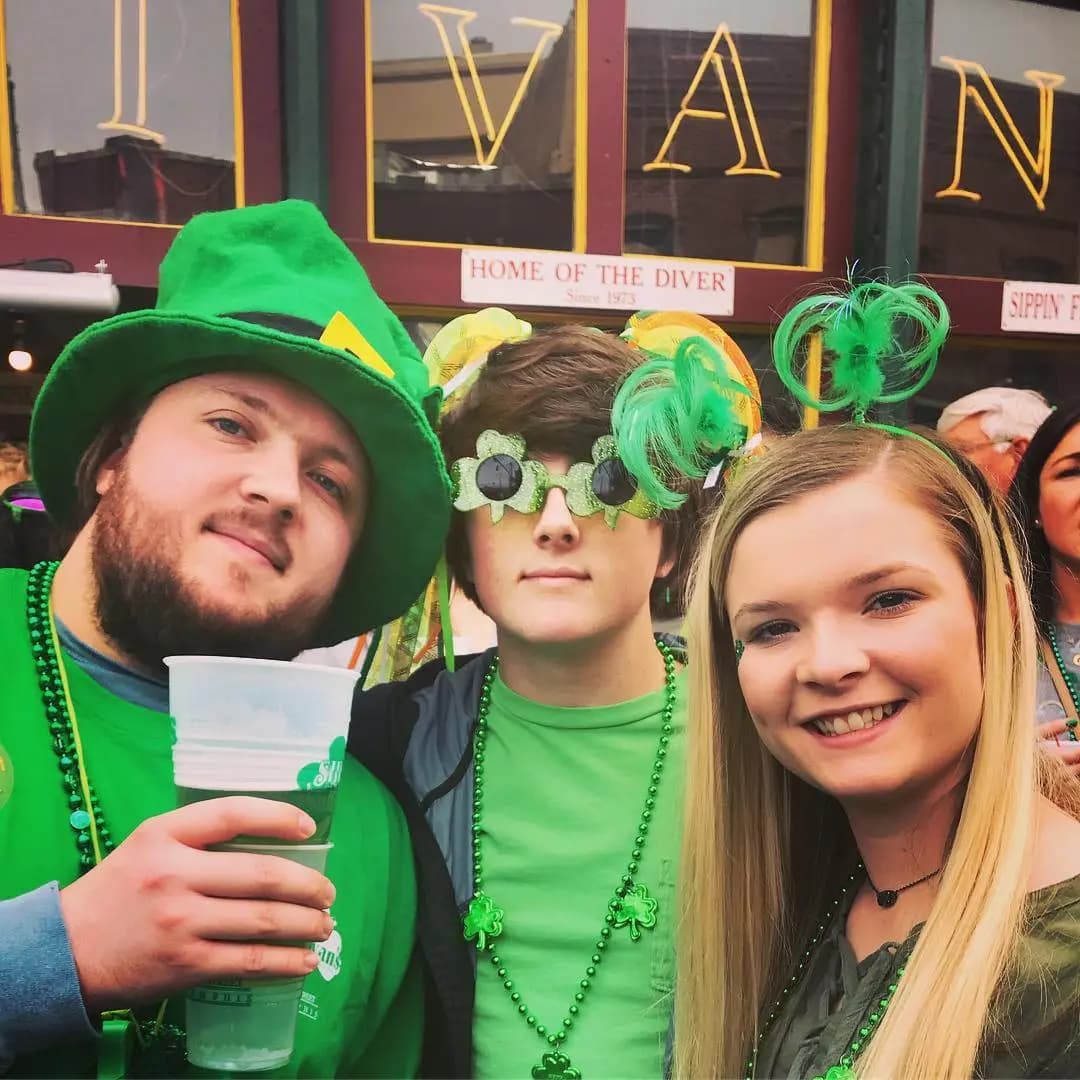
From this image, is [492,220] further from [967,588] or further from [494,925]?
[494,925]

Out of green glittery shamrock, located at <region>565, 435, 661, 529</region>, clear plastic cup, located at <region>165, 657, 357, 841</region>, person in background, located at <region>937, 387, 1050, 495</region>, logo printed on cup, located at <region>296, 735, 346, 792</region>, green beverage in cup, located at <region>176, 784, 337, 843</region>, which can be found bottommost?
green beverage in cup, located at <region>176, 784, 337, 843</region>

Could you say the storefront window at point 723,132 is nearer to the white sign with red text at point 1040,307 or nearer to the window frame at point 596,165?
the window frame at point 596,165

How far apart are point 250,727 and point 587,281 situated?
2.61 ft

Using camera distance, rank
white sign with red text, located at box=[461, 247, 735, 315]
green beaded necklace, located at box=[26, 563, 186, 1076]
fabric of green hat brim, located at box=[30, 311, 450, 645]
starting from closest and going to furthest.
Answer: green beaded necklace, located at box=[26, 563, 186, 1076]
fabric of green hat brim, located at box=[30, 311, 450, 645]
white sign with red text, located at box=[461, 247, 735, 315]

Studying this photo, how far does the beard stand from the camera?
1.17 m

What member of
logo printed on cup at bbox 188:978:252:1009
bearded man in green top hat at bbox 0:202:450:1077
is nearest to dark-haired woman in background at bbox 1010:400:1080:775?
bearded man in green top hat at bbox 0:202:450:1077

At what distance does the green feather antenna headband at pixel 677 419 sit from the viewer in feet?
4.41

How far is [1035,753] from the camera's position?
1.14 metres

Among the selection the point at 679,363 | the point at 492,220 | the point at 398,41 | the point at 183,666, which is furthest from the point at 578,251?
the point at 183,666

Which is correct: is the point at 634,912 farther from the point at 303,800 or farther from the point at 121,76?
the point at 121,76

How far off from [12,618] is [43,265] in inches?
18.2

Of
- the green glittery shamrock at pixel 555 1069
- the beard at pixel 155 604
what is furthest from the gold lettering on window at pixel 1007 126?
the green glittery shamrock at pixel 555 1069

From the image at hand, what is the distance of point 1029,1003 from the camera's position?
3.27 feet

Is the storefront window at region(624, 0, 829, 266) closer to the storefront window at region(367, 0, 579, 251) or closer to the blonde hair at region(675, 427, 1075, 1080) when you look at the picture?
the storefront window at region(367, 0, 579, 251)
